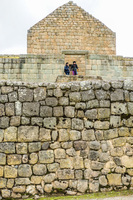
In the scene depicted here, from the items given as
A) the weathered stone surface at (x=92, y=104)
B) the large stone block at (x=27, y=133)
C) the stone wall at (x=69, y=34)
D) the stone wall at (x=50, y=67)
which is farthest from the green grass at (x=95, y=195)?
the stone wall at (x=69, y=34)

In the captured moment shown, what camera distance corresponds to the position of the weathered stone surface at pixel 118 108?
5617mm

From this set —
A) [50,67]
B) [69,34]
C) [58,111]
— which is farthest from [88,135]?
[69,34]

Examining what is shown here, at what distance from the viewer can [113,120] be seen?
18.3ft

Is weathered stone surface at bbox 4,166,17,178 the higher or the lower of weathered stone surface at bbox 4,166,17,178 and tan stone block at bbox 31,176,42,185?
the higher

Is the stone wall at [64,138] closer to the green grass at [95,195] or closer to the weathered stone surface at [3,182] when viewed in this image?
the weathered stone surface at [3,182]

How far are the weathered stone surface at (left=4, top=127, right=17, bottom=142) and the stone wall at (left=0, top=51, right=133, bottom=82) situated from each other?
6.42 meters

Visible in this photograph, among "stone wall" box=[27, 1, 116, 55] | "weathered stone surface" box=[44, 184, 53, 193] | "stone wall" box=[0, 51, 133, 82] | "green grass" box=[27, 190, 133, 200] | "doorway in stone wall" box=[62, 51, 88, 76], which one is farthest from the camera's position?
"stone wall" box=[27, 1, 116, 55]

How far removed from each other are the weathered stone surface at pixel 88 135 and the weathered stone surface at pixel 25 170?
4.38 ft

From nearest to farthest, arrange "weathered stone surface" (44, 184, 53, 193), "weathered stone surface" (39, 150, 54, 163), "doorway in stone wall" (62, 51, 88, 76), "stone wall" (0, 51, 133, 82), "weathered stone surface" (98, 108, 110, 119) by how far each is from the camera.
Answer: "weathered stone surface" (44, 184, 53, 193)
"weathered stone surface" (39, 150, 54, 163)
"weathered stone surface" (98, 108, 110, 119)
"stone wall" (0, 51, 133, 82)
"doorway in stone wall" (62, 51, 88, 76)

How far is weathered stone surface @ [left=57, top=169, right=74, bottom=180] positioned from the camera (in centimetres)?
532

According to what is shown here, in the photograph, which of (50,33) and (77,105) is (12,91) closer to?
(77,105)

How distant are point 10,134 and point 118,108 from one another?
8.03 feet

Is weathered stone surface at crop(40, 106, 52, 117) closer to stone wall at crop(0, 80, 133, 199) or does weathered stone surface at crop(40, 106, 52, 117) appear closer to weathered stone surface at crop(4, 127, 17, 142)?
stone wall at crop(0, 80, 133, 199)

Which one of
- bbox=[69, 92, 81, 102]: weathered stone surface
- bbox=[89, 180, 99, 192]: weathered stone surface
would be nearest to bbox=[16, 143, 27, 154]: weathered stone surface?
bbox=[69, 92, 81, 102]: weathered stone surface
